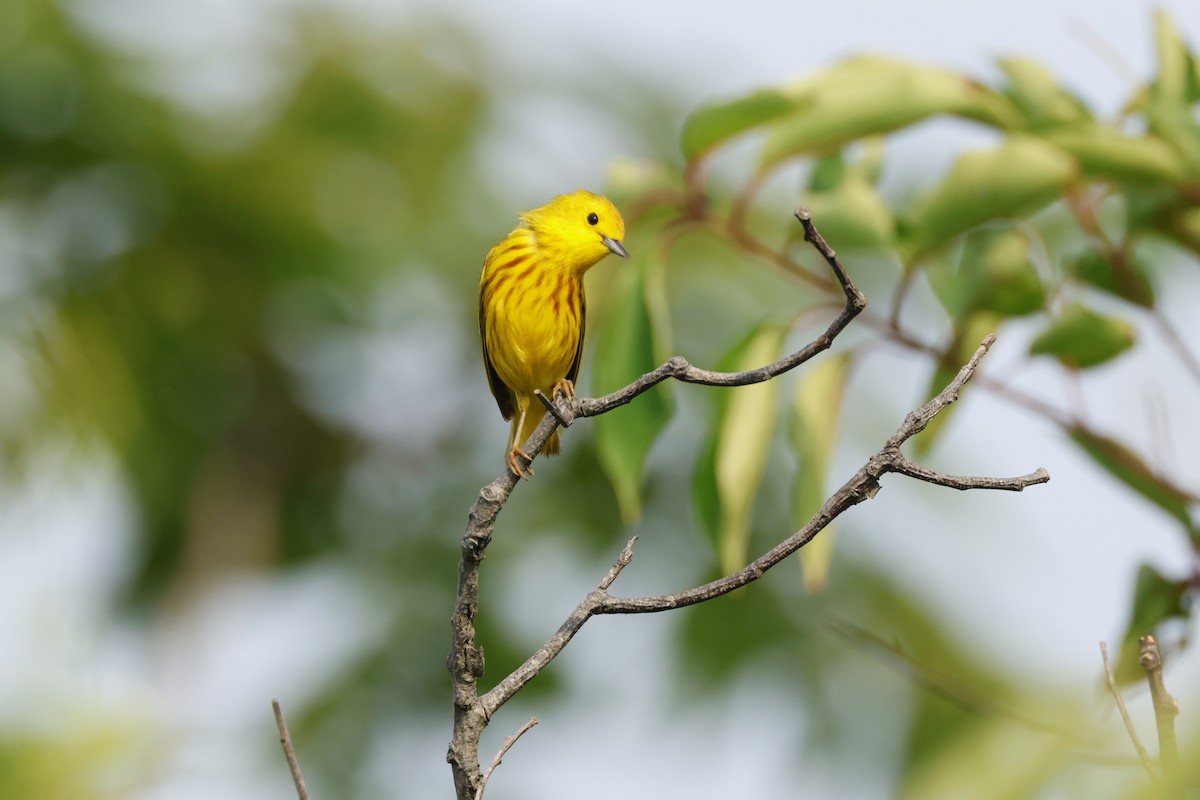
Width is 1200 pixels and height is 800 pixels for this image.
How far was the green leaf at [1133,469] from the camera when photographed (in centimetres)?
294

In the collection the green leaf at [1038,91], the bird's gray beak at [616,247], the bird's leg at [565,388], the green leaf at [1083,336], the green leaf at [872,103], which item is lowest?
the green leaf at [1083,336]

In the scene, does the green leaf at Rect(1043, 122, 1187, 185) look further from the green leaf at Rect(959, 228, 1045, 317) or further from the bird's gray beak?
the bird's gray beak

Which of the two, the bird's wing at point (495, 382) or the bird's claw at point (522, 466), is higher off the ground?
the bird's wing at point (495, 382)

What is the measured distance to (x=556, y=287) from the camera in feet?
14.7

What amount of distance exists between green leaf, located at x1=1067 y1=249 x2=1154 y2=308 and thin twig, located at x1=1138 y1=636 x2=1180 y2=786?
1.61m

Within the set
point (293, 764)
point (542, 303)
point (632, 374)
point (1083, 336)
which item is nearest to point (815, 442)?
point (632, 374)

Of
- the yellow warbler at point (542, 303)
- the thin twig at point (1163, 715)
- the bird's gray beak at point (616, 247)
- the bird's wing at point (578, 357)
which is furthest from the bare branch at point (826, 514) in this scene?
the bird's wing at point (578, 357)

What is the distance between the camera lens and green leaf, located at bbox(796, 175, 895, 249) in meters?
2.88

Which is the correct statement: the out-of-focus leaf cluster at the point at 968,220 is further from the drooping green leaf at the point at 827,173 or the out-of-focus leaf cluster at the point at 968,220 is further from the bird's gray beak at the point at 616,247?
the bird's gray beak at the point at 616,247

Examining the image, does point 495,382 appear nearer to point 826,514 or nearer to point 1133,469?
point 1133,469

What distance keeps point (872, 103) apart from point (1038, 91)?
37 cm

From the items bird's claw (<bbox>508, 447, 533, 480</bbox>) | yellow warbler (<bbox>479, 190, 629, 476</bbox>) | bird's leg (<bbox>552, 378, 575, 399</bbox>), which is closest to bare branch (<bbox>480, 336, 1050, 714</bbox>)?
bird's claw (<bbox>508, 447, 533, 480</bbox>)

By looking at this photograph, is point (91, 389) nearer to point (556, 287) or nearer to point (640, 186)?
point (556, 287)

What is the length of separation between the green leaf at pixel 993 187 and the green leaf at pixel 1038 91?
0.47ft
